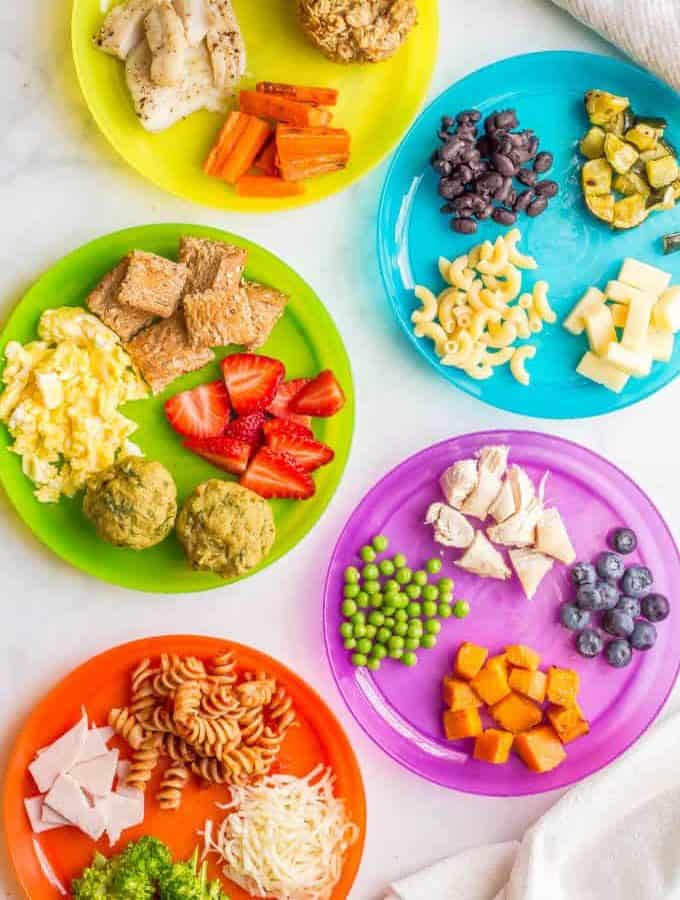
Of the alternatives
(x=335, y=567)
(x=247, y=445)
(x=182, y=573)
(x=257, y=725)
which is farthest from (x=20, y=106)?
(x=257, y=725)

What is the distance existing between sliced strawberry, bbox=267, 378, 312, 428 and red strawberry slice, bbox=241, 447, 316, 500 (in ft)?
0.39

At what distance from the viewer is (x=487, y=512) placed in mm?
3307

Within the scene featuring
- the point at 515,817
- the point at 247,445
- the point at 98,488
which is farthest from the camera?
the point at 515,817

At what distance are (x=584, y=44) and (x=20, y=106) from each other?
5.70 ft

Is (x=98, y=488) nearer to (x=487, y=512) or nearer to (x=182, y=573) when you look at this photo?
(x=182, y=573)

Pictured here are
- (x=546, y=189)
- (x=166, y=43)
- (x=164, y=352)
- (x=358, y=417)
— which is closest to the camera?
(x=166, y=43)

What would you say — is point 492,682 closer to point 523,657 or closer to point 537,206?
point 523,657

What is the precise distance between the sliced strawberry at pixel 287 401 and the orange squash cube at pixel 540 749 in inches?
46.3

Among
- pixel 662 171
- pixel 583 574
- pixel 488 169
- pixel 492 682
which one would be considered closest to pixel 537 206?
pixel 488 169

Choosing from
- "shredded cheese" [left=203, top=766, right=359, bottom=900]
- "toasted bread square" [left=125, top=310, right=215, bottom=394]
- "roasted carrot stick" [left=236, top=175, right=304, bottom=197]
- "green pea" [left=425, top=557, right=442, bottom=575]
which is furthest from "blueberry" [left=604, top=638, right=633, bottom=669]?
"roasted carrot stick" [left=236, top=175, right=304, bottom=197]

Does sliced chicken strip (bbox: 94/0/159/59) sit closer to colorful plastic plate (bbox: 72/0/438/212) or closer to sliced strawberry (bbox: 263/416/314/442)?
colorful plastic plate (bbox: 72/0/438/212)

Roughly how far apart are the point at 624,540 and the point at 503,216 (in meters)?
1.06

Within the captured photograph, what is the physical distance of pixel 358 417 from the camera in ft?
11.0

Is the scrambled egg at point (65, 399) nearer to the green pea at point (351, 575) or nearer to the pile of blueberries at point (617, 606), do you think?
the green pea at point (351, 575)
